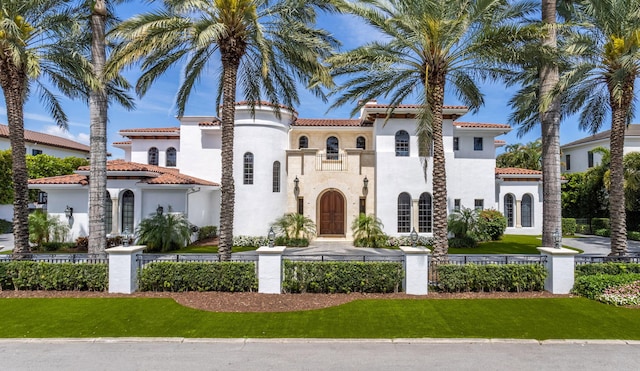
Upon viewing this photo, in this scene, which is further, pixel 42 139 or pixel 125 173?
pixel 42 139

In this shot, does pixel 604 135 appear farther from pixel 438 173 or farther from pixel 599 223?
pixel 438 173

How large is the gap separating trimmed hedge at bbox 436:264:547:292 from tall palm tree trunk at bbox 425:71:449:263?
665 mm

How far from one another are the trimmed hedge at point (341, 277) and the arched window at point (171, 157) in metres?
18.9

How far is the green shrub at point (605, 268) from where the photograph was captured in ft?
36.1

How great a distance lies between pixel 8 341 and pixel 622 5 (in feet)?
66.2

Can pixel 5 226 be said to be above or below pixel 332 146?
below

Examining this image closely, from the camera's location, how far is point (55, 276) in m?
10.7

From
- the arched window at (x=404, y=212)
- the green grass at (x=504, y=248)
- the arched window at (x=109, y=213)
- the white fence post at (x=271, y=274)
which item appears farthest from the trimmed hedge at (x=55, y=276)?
the arched window at (x=404, y=212)

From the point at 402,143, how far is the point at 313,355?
1648cm

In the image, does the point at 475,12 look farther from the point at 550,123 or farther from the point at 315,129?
the point at 315,129

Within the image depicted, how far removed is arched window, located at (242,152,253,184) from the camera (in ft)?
70.9

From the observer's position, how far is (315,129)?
23.6 meters

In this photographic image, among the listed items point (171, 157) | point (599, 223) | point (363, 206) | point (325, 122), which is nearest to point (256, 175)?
point (325, 122)

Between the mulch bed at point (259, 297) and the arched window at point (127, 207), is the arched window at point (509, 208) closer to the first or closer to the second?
the mulch bed at point (259, 297)
